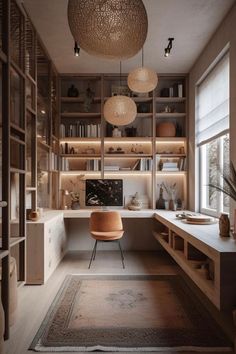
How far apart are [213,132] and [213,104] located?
0.37 meters

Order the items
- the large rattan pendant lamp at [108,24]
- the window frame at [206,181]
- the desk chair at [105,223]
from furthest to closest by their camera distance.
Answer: the desk chair at [105,223], the window frame at [206,181], the large rattan pendant lamp at [108,24]

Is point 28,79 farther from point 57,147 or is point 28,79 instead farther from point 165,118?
point 165,118

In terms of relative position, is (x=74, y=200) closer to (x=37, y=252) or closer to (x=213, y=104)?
(x=37, y=252)

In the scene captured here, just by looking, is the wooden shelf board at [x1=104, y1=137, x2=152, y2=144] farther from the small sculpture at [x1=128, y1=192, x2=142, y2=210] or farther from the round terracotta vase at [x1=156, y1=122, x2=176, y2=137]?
the small sculpture at [x1=128, y1=192, x2=142, y2=210]

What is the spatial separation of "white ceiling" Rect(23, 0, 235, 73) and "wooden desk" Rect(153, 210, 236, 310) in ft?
7.45

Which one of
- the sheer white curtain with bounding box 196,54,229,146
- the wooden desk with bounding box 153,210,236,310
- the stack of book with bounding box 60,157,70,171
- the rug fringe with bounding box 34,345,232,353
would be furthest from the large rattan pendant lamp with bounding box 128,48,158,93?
the rug fringe with bounding box 34,345,232,353

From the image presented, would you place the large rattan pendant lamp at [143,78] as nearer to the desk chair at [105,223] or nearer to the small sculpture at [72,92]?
the desk chair at [105,223]

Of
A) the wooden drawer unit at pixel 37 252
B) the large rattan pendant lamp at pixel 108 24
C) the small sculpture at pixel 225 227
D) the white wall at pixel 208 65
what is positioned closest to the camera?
the large rattan pendant lamp at pixel 108 24

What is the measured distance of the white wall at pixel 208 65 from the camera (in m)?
3.04

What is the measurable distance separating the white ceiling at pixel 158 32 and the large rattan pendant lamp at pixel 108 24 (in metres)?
1.49

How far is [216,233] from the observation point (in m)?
2.48

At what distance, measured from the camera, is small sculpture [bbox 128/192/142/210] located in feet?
15.4

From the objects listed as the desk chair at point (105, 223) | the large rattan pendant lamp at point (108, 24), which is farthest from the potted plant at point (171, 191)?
the large rattan pendant lamp at point (108, 24)

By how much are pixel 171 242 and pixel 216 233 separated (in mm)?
1057
